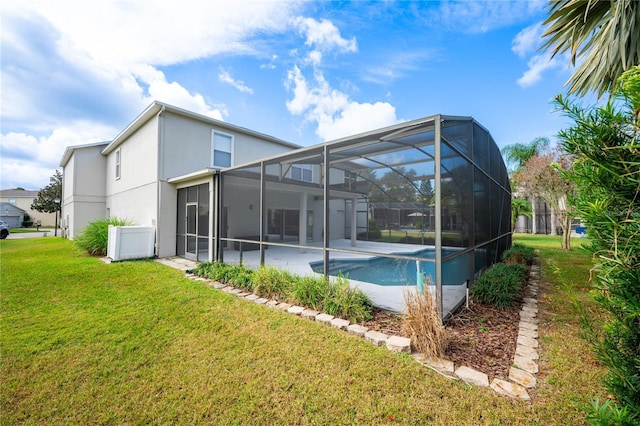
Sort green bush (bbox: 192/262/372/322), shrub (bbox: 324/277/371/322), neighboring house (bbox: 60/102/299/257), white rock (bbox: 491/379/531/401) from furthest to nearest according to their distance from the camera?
neighboring house (bbox: 60/102/299/257) < green bush (bbox: 192/262/372/322) < shrub (bbox: 324/277/371/322) < white rock (bbox: 491/379/531/401)

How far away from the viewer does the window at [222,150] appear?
10945 millimetres

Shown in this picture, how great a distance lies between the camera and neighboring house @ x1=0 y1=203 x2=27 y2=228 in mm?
33097

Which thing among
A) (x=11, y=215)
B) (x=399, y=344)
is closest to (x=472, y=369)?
(x=399, y=344)

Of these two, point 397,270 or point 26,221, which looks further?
point 26,221

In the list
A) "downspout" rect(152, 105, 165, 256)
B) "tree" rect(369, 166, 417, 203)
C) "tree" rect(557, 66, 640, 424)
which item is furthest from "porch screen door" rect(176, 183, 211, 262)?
"tree" rect(557, 66, 640, 424)

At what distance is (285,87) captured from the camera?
11602 millimetres

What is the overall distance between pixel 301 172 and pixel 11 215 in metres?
43.5

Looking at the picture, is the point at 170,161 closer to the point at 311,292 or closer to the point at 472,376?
the point at 311,292

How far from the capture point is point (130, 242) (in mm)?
8797

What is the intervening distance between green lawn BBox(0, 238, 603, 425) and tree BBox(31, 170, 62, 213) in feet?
82.2

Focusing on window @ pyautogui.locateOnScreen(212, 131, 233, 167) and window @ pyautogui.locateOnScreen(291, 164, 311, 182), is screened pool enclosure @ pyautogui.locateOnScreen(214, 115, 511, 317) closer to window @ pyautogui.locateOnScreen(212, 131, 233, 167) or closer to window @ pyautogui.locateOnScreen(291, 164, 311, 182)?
window @ pyautogui.locateOnScreen(291, 164, 311, 182)

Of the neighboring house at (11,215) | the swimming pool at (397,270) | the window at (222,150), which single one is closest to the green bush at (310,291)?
the swimming pool at (397,270)

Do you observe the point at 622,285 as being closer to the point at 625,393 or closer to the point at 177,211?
the point at 625,393

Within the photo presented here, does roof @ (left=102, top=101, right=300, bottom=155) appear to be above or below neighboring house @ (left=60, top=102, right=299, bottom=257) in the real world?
above
